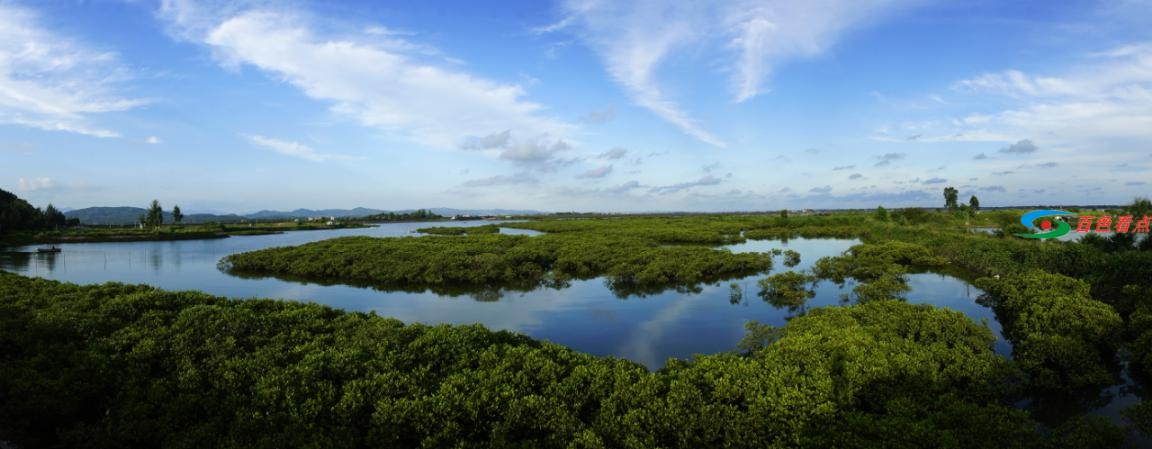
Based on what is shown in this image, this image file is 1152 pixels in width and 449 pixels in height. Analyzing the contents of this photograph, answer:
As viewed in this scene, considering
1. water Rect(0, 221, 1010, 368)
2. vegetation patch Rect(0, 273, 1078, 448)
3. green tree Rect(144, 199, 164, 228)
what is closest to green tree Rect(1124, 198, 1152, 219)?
water Rect(0, 221, 1010, 368)

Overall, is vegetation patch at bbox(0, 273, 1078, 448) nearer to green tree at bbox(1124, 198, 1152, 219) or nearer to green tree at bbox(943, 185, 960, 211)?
green tree at bbox(1124, 198, 1152, 219)

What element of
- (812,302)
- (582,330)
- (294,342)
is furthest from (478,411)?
(812,302)

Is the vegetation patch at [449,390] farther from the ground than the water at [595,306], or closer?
farther from the ground

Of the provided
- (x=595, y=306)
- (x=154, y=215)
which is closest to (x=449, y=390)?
(x=595, y=306)

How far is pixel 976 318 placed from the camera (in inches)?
819

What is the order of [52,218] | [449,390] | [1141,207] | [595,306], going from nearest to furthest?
[449,390] → [595,306] → [1141,207] → [52,218]

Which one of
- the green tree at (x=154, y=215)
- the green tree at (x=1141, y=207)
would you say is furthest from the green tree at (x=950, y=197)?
the green tree at (x=154, y=215)

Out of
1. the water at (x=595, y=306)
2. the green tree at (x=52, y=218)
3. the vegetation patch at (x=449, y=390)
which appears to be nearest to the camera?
the vegetation patch at (x=449, y=390)

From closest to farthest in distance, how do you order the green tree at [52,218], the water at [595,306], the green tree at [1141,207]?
the water at [595,306] < the green tree at [1141,207] < the green tree at [52,218]

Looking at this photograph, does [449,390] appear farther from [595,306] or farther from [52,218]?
[52,218]

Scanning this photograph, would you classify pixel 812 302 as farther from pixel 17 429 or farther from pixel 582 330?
pixel 17 429

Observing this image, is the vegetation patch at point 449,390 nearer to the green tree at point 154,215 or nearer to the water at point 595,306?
the water at point 595,306

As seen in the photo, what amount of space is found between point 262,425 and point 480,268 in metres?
22.2

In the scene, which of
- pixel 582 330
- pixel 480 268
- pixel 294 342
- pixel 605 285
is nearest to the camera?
pixel 294 342
